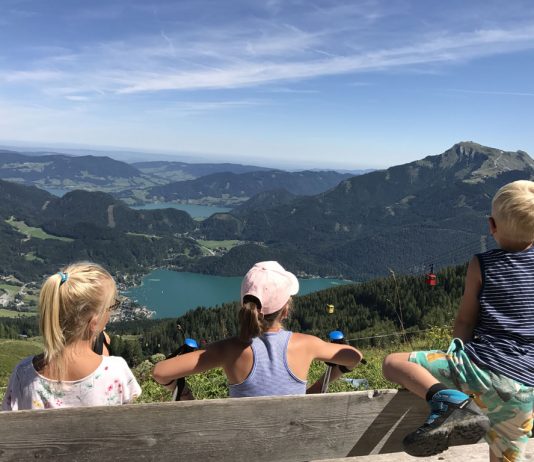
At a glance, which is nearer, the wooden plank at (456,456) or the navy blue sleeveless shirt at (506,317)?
the navy blue sleeveless shirt at (506,317)

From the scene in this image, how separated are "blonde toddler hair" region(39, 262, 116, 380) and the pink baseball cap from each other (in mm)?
968

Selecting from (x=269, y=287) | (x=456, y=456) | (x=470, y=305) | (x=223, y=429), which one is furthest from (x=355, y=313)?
(x=223, y=429)

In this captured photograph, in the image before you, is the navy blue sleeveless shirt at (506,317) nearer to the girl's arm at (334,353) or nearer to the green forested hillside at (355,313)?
the girl's arm at (334,353)

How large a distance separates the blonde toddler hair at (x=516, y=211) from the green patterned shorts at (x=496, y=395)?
90 centimetres

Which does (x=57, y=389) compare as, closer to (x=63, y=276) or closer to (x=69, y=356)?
(x=69, y=356)

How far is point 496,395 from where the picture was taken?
286 cm

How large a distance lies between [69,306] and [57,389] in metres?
0.56

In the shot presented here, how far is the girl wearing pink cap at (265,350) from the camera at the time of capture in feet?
10.2

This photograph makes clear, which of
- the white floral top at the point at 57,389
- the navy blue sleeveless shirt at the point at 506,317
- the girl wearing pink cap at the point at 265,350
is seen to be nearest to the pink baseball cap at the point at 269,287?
the girl wearing pink cap at the point at 265,350

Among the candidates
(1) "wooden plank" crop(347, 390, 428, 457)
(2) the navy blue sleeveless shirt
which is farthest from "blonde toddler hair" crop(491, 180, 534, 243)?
(1) "wooden plank" crop(347, 390, 428, 457)

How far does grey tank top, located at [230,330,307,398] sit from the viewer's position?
3170mm

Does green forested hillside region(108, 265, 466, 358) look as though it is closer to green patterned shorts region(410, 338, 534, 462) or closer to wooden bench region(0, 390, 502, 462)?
wooden bench region(0, 390, 502, 462)

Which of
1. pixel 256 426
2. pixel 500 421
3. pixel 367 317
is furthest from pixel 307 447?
pixel 367 317

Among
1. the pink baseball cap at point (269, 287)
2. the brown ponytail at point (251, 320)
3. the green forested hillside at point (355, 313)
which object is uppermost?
the pink baseball cap at point (269, 287)
